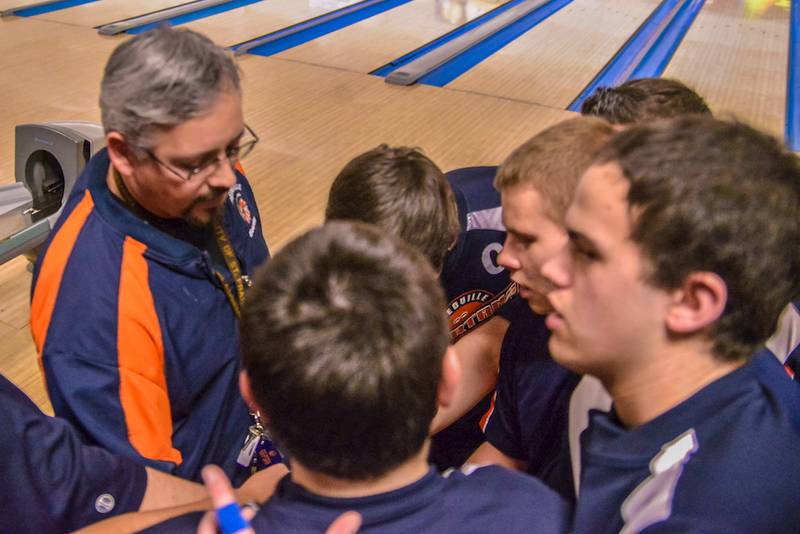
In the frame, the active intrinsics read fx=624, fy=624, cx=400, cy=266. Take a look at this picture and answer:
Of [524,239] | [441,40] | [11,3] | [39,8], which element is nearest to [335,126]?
[441,40]

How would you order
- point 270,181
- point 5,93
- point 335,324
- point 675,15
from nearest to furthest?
point 335,324 < point 270,181 < point 5,93 < point 675,15

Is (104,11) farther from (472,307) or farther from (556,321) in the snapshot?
(556,321)

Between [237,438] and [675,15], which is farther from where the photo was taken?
[675,15]

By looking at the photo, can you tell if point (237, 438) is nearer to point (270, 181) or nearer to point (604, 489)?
point (604, 489)

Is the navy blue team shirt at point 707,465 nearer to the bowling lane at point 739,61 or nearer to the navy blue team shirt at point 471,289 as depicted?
the navy blue team shirt at point 471,289

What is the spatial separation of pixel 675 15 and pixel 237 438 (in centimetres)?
517

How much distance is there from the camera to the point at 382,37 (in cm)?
428

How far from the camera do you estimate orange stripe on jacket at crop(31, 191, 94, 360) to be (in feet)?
3.09

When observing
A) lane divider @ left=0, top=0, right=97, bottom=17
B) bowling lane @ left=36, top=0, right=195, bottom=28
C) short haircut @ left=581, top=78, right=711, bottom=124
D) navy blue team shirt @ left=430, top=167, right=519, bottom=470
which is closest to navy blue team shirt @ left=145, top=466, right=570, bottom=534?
navy blue team shirt @ left=430, top=167, right=519, bottom=470

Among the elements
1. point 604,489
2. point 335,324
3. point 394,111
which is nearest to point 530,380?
point 604,489

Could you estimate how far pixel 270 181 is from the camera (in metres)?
2.61

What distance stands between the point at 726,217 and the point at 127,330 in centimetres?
83

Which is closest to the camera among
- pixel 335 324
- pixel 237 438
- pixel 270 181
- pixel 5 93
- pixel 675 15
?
pixel 335 324

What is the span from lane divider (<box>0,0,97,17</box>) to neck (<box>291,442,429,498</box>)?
4.95 m
